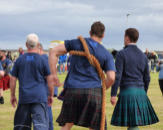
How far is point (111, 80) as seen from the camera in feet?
21.1

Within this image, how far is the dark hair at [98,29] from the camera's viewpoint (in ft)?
20.6

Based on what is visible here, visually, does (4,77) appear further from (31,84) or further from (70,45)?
(70,45)

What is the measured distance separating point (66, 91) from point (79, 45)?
2.16 ft

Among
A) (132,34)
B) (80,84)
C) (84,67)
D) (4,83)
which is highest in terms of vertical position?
(132,34)

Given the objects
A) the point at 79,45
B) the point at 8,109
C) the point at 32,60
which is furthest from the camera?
the point at 8,109

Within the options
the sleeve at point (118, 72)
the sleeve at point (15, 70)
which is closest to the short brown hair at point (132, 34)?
the sleeve at point (118, 72)

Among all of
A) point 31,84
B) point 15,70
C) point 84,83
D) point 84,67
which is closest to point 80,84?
point 84,83

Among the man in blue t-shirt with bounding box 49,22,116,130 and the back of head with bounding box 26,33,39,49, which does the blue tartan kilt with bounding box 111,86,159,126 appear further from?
the back of head with bounding box 26,33,39,49

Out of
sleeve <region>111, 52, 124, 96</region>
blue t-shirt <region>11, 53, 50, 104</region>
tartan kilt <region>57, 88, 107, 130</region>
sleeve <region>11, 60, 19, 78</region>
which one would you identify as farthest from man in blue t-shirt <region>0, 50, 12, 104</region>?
tartan kilt <region>57, 88, 107, 130</region>

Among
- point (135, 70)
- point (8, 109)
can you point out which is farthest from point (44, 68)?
point (8, 109)

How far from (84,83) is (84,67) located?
0.70 ft

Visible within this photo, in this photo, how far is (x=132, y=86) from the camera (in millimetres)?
7723

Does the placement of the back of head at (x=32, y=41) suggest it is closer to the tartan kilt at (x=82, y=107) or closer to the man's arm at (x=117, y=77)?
the tartan kilt at (x=82, y=107)

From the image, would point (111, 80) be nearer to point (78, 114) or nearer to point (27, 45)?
point (78, 114)
